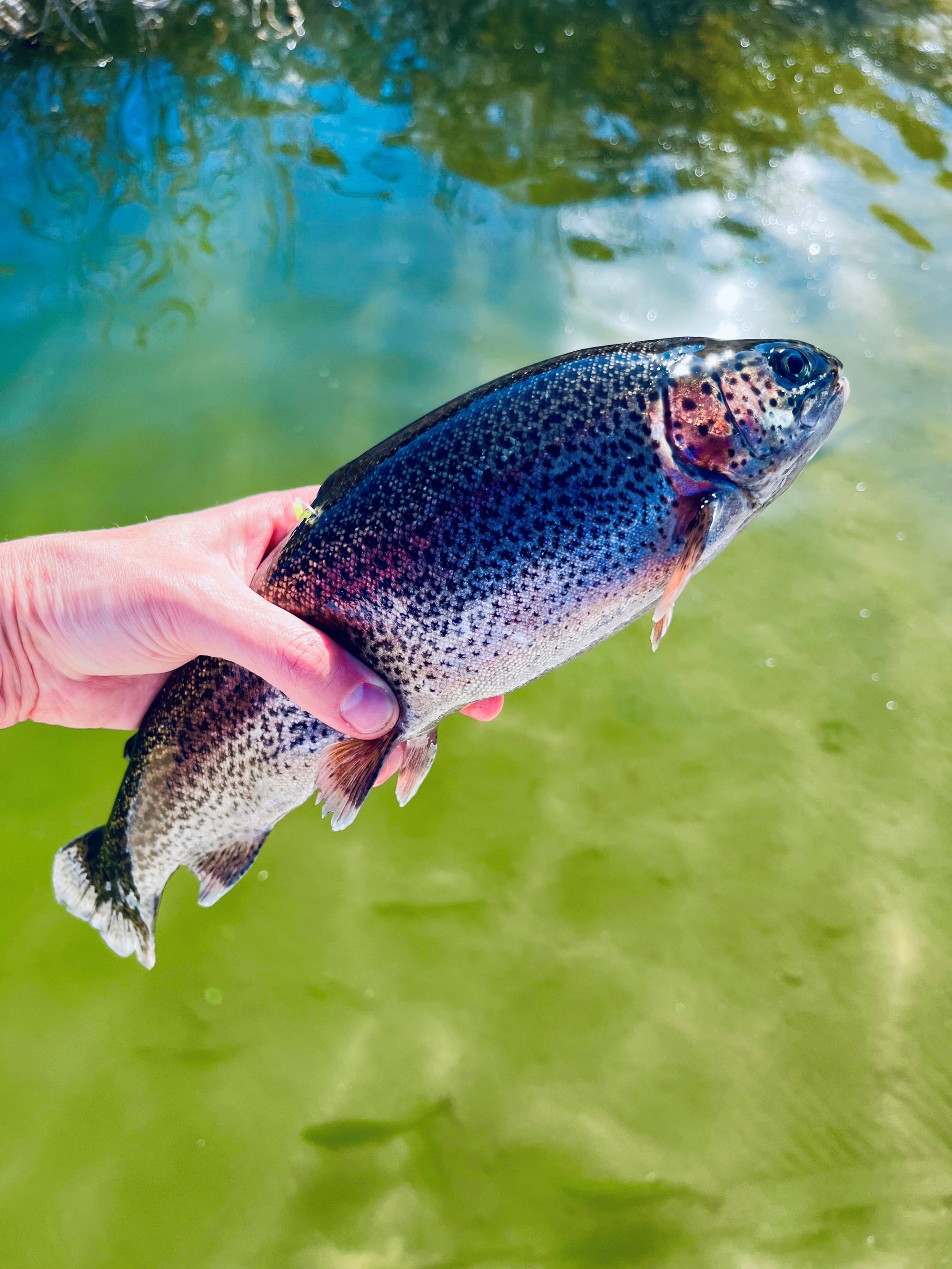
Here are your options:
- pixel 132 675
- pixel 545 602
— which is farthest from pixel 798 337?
pixel 132 675

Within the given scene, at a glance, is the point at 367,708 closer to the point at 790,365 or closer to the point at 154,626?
the point at 154,626

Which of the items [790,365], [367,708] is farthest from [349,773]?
[790,365]

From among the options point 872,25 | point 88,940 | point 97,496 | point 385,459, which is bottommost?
point 88,940

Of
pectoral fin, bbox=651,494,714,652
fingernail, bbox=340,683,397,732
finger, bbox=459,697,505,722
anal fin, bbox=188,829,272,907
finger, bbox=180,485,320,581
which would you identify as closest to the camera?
pectoral fin, bbox=651,494,714,652

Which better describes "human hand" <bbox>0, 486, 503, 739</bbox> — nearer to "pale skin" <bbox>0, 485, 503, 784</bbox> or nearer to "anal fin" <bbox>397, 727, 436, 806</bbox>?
"pale skin" <bbox>0, 485, 503, 784</bbox>

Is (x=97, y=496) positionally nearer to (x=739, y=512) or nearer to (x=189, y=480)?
(x=189, y=480)

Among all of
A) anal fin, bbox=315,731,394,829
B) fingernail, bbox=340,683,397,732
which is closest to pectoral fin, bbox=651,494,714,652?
fingernail, bbox=340,683,397,732

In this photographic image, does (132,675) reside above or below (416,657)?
below

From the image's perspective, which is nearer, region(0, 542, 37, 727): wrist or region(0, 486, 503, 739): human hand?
region(0, 486, 503, 739): human hand
